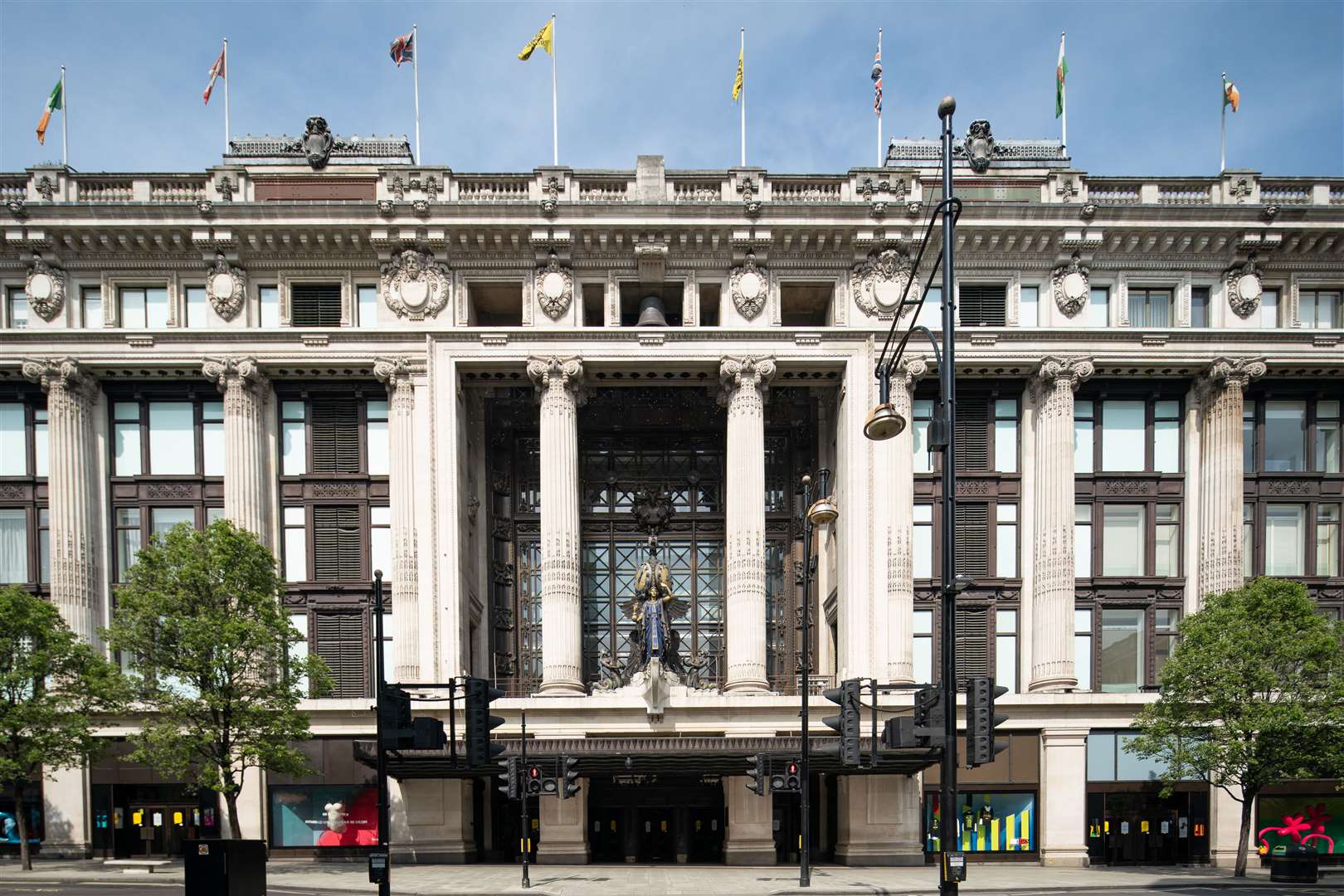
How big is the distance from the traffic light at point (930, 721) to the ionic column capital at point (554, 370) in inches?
874

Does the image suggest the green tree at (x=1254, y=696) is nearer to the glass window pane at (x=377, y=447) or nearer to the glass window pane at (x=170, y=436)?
the glass window pane at (x=377, y=447)

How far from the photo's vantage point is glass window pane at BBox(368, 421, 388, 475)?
33.7 metres

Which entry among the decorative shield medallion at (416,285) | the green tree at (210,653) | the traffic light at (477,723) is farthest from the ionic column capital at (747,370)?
the traffic light at (477,723)

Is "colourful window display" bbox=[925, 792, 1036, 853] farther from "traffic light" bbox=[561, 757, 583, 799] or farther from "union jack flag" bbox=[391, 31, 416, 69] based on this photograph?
"union jack flag" bbox=[391, 31, 416, 69]

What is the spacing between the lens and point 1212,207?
32.7 meters

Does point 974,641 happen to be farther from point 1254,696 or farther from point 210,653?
point 210,653

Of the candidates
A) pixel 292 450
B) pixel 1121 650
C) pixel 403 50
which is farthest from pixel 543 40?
pixel 1121 650

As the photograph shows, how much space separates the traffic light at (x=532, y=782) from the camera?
25.4 meters

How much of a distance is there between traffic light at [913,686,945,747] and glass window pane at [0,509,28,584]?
3424 cm

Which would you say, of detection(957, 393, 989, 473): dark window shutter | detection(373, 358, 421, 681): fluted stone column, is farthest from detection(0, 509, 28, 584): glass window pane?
detection(957, 393, 989, 473): dark window shutter

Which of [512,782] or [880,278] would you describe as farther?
[880,278]

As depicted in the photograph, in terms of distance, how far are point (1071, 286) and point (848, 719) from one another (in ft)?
69.9

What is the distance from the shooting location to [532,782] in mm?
25734

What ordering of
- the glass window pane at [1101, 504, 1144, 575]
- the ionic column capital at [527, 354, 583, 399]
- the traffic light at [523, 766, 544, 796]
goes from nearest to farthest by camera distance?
1. the traffic light at [523, 766, 544, 796]
2. the ionic column capital at [527, 354, 583, 399]
3. the glass window pane at [1101, 504, 1144, 575]
